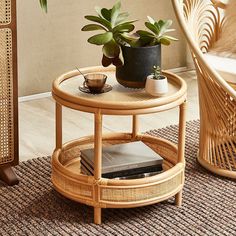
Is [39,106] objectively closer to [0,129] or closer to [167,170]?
[0,129]

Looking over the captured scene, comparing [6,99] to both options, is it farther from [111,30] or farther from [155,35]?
[155,35]

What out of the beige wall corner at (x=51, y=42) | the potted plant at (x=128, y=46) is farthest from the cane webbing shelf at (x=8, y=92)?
the beige wall corner at (x=51, y=42)

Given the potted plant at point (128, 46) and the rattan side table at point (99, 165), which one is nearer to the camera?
the rattan side table at point (99, 165)

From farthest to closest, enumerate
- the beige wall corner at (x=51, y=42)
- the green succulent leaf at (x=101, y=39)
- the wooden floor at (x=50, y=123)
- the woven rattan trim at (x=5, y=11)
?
the beige wall corner at (x=51, y=42) → the wooden floor at (x=50, y=123) → the woven rattan trim at (x=5, y=11) → the green succulent leaf at (x=101, y=39)

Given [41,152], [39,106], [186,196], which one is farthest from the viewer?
[39,106]

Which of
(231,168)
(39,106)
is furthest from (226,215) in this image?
(39,106)

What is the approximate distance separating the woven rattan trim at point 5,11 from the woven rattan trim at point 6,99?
38 millimetres

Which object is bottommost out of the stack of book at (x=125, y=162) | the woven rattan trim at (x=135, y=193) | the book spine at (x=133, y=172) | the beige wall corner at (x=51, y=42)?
the woven rattan trim at (x=135, y=193)

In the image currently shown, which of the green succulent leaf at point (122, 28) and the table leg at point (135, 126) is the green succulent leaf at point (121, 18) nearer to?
the green succulent leaf at point (122, 28)

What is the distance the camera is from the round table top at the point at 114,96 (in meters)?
2.04

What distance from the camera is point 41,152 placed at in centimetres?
281

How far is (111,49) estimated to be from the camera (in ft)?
7.12

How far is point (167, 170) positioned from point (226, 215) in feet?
0.87

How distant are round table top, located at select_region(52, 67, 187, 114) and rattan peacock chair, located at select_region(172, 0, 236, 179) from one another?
203 mm
